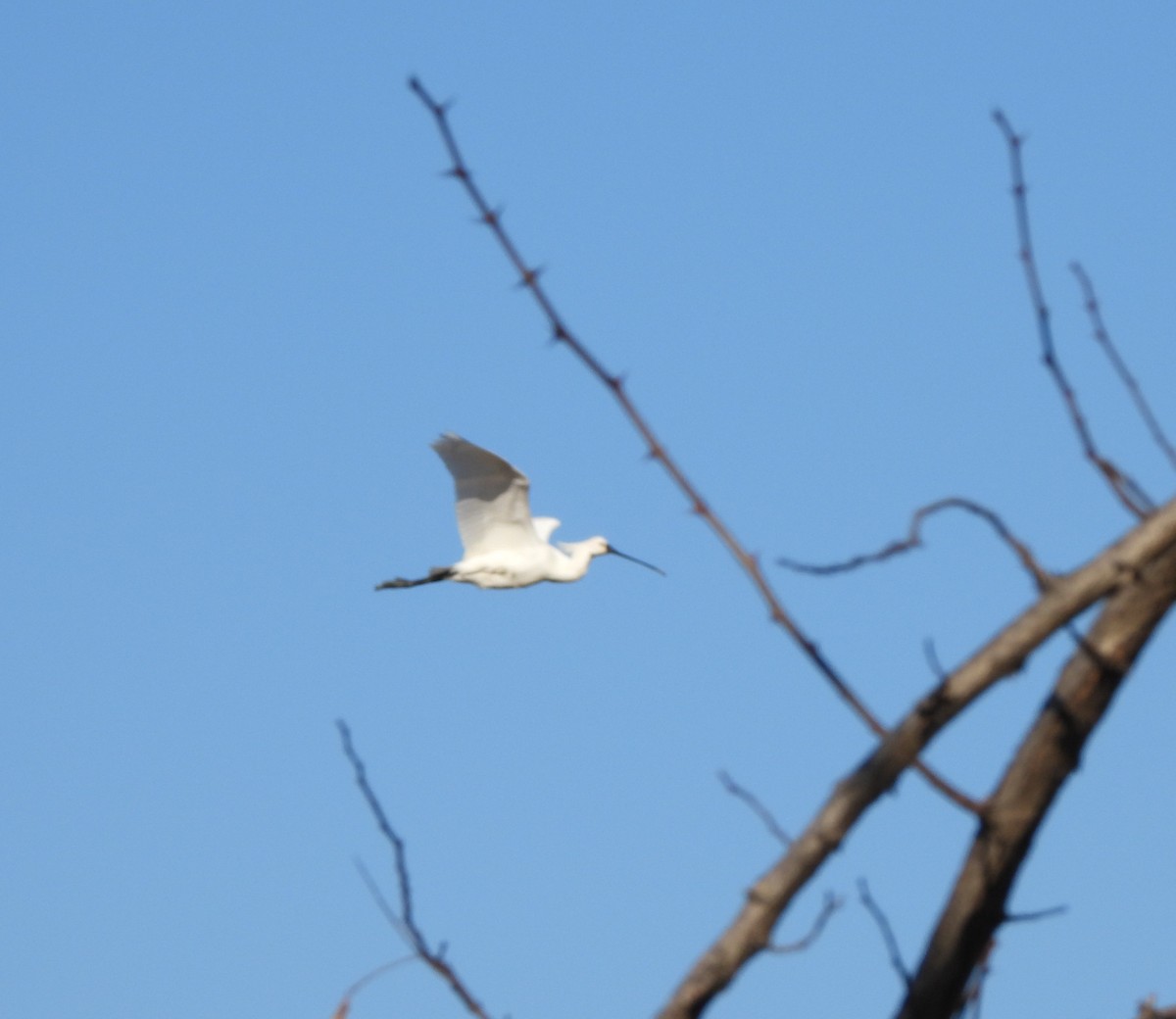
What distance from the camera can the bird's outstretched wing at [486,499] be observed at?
717 inches

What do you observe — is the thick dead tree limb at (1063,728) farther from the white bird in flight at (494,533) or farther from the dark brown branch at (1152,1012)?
the white bird in flight at (494,533)

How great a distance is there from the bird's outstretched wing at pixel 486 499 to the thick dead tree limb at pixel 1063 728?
585 inches

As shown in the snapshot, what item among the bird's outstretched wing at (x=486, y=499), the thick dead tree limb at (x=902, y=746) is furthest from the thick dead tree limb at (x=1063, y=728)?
the bird's outstretched wing at (x=486, y=499)

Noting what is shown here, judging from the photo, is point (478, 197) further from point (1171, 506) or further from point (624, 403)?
point (1171, 506)

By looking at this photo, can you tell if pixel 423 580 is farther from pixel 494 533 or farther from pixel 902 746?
pixel 902 746

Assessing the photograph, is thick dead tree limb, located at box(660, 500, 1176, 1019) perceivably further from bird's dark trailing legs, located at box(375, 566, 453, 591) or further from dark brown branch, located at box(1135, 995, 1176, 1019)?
bird's dark trailing legs, located at box(375, 566, 453, 591)

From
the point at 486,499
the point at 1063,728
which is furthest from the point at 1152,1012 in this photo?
the point at 486,499

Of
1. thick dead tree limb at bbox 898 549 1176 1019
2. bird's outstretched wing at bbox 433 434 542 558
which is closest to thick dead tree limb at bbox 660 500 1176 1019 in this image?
thick dead tree limb at bbox 898 549 1176 1019

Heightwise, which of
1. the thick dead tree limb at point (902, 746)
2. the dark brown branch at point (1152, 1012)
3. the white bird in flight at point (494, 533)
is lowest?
the dark brown branch at point (1152, 1012)

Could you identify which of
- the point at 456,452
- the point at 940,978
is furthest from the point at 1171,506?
the point at 456,452

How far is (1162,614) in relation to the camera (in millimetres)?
2973

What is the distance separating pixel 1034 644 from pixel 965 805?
0.27 metres

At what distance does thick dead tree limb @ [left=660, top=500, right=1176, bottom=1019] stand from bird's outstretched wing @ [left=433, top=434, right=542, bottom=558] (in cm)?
1488

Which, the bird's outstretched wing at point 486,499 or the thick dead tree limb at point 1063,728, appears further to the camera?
the bird's outstretched wing at point 486,499
